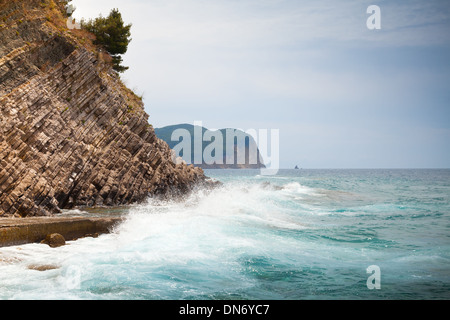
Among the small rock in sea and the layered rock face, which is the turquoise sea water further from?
the layered rock face

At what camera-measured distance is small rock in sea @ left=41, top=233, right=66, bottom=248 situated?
1273cm

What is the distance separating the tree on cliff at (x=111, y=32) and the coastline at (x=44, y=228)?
20.1 meters

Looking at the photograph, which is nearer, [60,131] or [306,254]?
[306,254]

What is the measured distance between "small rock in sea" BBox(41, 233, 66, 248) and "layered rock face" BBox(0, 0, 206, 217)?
4.87 meters

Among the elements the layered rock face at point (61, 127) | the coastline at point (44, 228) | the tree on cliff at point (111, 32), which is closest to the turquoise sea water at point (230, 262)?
the coastline at point (44, 228)

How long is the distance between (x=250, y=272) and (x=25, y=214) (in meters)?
11.2

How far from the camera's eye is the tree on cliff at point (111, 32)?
1249 inches

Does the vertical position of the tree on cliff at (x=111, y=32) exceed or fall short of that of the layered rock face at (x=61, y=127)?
it exceeds it

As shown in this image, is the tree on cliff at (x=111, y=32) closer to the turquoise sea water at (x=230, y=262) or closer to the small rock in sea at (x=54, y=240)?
the turquoise sea water at (x=230, y=262)
